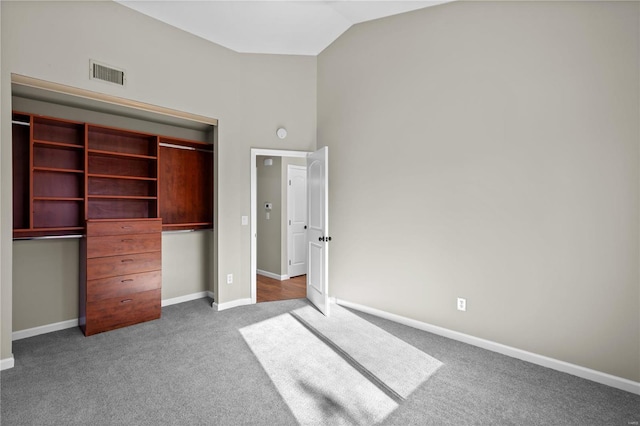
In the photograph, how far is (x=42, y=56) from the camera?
8.71 feet

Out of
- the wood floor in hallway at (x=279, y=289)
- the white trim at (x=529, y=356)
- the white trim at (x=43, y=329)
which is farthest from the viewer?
the wood floor in hallway at (x=279, y=289)

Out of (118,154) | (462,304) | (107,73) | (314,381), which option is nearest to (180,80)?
(107,73)

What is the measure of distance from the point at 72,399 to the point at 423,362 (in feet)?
8.59

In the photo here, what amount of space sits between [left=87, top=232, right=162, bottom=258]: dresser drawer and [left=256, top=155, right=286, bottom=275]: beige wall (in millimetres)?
2357

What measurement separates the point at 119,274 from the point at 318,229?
2.30 m

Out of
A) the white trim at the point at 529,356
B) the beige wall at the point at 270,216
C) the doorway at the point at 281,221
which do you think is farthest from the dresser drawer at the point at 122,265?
the white trim at the point at 529,356

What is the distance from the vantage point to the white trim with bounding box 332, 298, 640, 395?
7.48 ft

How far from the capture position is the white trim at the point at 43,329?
306 centimetres

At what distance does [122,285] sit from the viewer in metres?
3.35

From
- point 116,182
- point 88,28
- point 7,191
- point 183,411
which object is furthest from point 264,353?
point 88,28

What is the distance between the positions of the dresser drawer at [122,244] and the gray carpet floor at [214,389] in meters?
0.86

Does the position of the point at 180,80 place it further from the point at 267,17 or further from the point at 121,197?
the point at 121,197

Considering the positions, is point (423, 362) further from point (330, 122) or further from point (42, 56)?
point (42, 56)

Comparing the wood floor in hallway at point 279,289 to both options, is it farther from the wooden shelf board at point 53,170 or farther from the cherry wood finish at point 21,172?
the cherry wood finish at point 21,172
